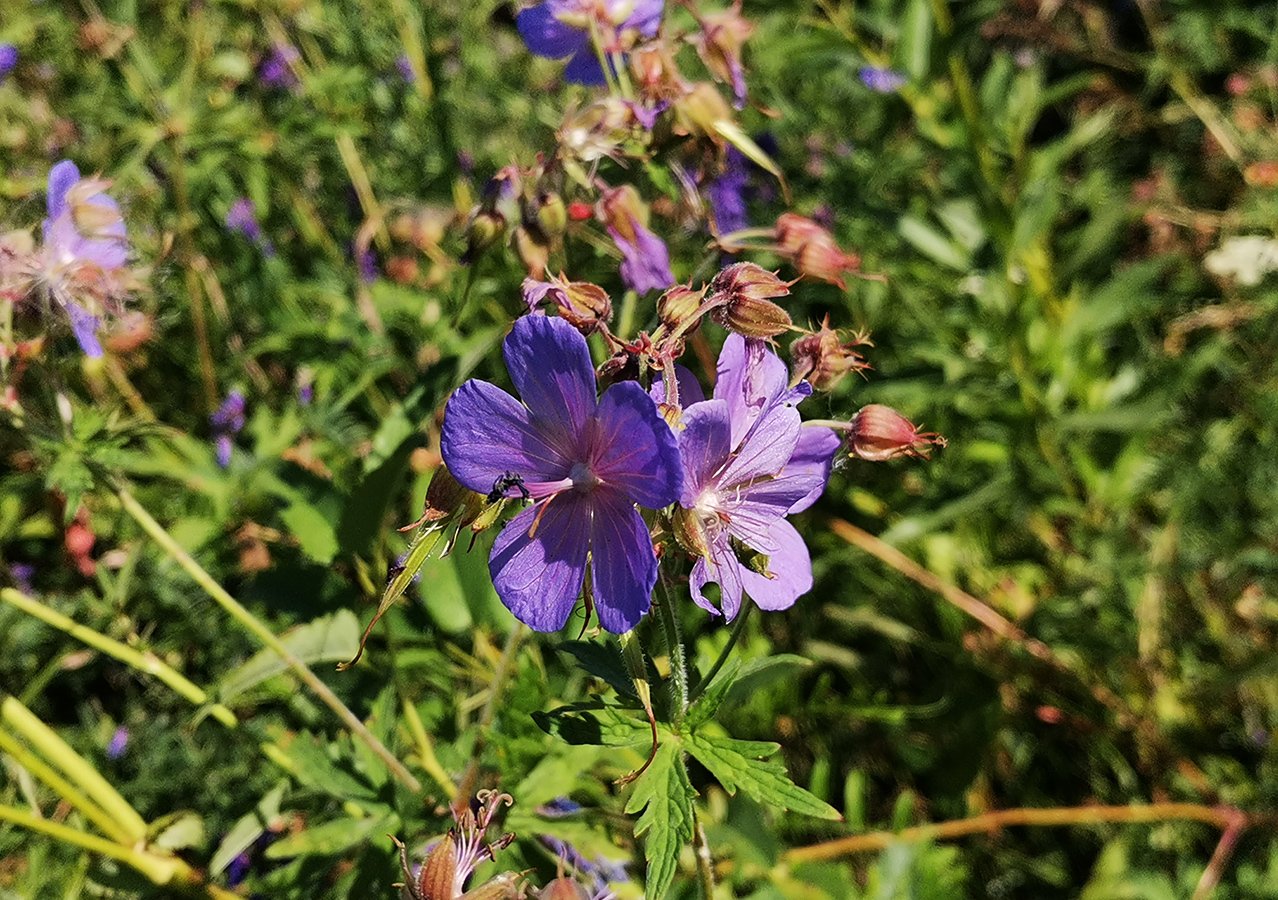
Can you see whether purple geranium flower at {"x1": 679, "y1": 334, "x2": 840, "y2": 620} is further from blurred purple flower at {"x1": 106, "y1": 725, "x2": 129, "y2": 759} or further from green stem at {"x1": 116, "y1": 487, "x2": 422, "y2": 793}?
blurred purple flower at {"x1": 106, "y1": 725, "x2": 129, "y2": 759}

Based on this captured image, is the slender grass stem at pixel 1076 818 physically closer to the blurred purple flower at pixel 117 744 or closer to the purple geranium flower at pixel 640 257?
the purple geranium flower at pixel 640 257

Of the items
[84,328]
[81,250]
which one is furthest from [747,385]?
[81,250]

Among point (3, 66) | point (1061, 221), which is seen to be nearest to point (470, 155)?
point (3, 66)

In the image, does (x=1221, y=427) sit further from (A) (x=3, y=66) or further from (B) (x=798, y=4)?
(A) (x=3, y=66)

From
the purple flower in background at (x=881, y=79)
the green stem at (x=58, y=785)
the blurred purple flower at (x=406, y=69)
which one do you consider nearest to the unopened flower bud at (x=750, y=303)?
the green stem at (x=58, y=785)

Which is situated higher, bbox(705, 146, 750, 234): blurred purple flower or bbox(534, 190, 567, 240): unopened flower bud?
bbox(534, 190, 567, 240): unopened flower bud

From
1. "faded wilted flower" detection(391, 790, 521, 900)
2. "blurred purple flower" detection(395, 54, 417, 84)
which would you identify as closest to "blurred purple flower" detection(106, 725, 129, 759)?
"faded wilted flower" detection(391, 790, 521, 900)
